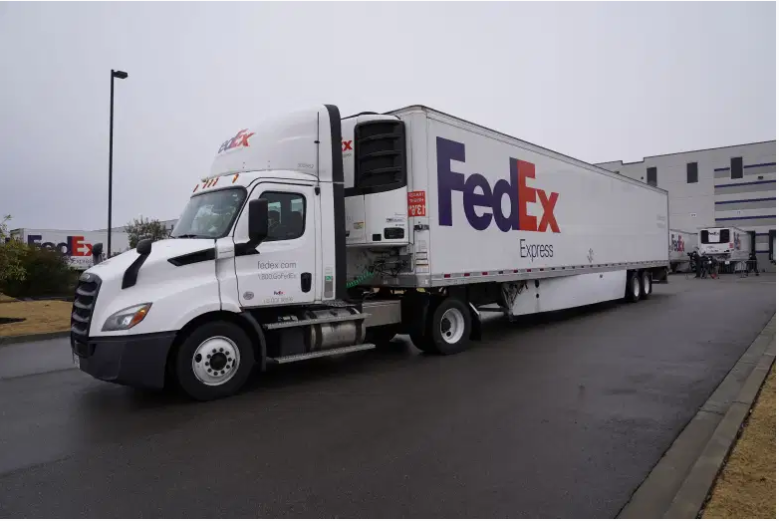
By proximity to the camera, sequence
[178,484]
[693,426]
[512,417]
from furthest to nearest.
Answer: [512,417], [693,426], [178,484]

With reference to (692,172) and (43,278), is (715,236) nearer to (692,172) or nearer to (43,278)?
(692,172)

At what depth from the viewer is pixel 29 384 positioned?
314 inches

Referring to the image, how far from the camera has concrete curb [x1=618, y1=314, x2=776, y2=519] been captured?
145 inches

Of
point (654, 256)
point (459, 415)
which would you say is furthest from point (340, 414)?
point (654, 256)

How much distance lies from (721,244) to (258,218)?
4185cm

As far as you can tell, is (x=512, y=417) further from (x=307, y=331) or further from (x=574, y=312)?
(x=574, y=312)

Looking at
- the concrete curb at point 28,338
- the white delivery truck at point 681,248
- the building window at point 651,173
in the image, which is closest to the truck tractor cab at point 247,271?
the concrete curb at point 28,338

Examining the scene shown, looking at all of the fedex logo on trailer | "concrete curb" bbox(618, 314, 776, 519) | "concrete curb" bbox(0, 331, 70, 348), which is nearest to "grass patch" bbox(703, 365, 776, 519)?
"concrete curb" bbox(618, 314, 776, 519)

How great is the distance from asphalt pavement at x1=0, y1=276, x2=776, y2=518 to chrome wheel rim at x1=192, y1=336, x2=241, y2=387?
334 mm

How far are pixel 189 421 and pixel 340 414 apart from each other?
1579 mm

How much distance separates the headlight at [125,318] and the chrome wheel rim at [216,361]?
2.48 feet

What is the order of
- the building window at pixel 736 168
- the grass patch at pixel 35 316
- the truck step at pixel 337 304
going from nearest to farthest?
the truck step at pixel 337 304 < the grass patch at pixel 35 316 < the building window at pixel 736 168

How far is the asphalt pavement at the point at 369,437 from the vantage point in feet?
13.1

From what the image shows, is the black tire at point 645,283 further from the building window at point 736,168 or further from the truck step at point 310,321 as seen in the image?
the building window at point 736,168
